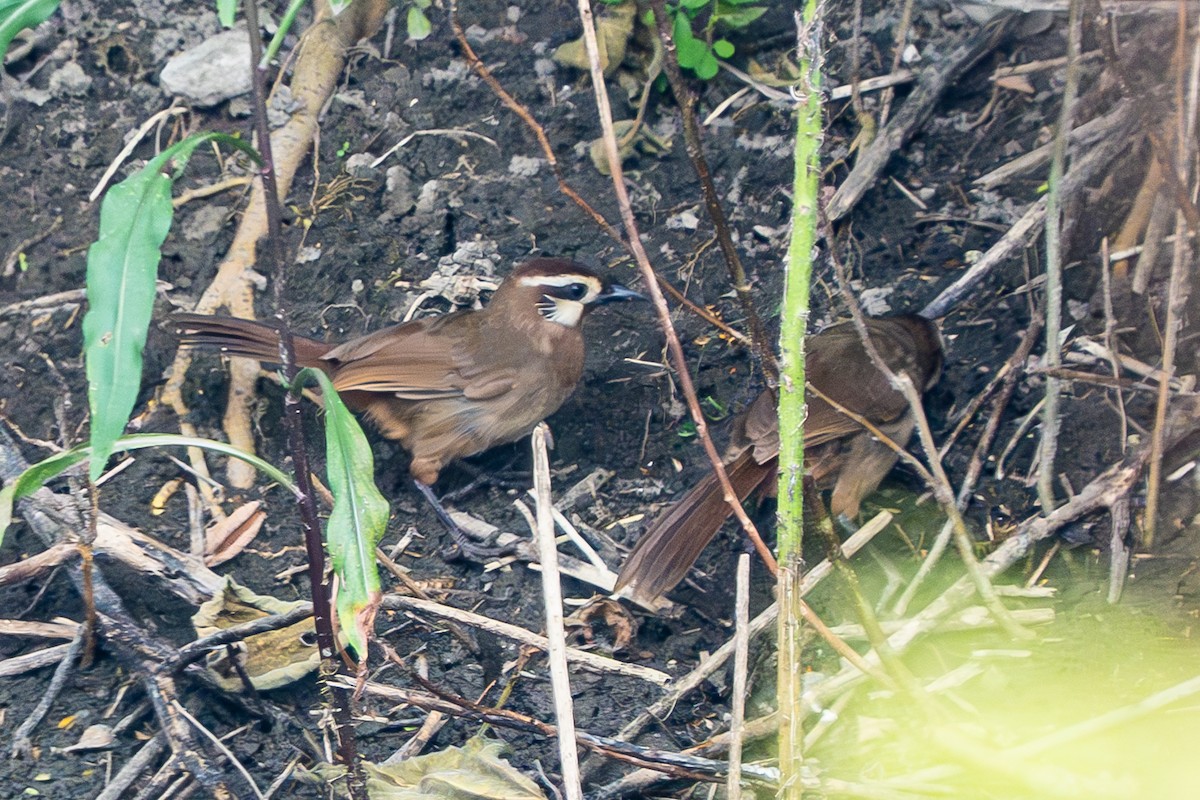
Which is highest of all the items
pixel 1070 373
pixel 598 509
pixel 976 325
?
pixel 1070 373

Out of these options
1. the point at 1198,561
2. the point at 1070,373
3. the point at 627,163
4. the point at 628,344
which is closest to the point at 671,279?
the point at 628,344

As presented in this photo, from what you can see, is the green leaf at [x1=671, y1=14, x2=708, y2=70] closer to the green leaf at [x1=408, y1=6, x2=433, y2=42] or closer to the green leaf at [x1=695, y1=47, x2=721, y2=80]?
the green leaf at [x1=695, y1=47, x2=721, y2=80]

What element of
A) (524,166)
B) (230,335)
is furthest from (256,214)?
(524,166)

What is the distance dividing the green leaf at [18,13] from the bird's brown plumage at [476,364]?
87.1 inches

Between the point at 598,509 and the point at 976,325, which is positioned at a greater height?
A: the point at 976,325

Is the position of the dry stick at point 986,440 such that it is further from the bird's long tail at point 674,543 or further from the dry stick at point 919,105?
the dry stick at point 919,105

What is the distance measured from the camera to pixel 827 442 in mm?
4758

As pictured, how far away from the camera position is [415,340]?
4.84m

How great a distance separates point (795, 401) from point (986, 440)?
2166 mm

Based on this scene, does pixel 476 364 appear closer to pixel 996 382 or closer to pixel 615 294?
pixel 615 294

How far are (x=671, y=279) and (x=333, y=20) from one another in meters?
2.16

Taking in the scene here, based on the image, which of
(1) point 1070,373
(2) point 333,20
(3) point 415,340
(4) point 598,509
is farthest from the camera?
(2) point 333,20

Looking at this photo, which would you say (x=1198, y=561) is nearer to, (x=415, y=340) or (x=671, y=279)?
(x=671, y=279)

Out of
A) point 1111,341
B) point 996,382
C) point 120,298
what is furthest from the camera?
point 996,382
